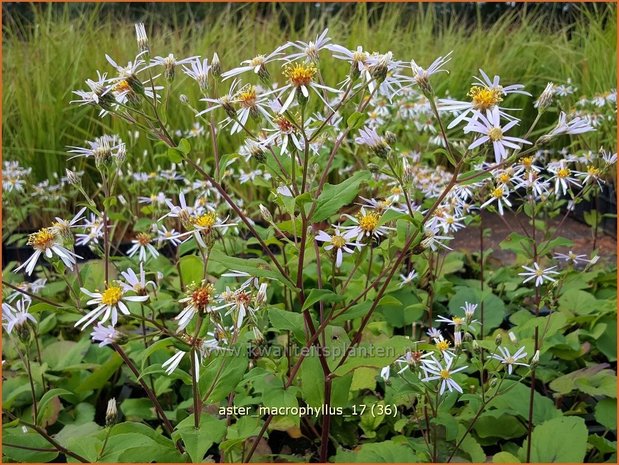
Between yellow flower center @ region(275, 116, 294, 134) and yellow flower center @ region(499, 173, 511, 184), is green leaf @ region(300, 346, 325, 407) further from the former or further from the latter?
yellow flower center @ region(499, 173, 511, 184)

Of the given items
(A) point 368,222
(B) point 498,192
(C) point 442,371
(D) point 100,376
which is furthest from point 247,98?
(D) point 100,376

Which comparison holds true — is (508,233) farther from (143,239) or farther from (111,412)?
(111,412)

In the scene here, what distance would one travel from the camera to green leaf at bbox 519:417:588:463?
1.48 m

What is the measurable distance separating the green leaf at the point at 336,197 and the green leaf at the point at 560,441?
0.81 metres

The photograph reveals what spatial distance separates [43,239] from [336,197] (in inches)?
25.2

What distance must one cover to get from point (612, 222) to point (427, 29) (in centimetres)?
282

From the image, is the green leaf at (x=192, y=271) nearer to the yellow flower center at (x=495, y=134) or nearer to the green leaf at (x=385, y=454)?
the green leaf at (x=385, y=454)

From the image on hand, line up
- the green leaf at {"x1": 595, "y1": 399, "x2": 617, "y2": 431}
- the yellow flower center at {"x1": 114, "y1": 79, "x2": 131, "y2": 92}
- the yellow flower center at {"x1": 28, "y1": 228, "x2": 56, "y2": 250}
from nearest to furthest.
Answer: the yellow flower center at {"x1": 114, "y1": 79, "x2": 131, "y2": 92}
the yellow flower center at {"x1": 28, "y1": 228, "x2": 56, "y2": 250}
the green leaf at {"x1": 595, "y1": 399, "x2": 617, "y2": 431}

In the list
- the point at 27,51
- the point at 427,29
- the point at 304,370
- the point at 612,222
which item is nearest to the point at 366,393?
the point at 304,370

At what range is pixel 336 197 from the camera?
3.98ft

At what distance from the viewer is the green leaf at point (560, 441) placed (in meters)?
1.48

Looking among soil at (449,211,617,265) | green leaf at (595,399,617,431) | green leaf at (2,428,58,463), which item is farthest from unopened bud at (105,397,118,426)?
soil at (449,211,617,265)

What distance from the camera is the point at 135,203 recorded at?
3502 millimetres

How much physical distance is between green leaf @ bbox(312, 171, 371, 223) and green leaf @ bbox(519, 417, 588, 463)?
813 millimetres
